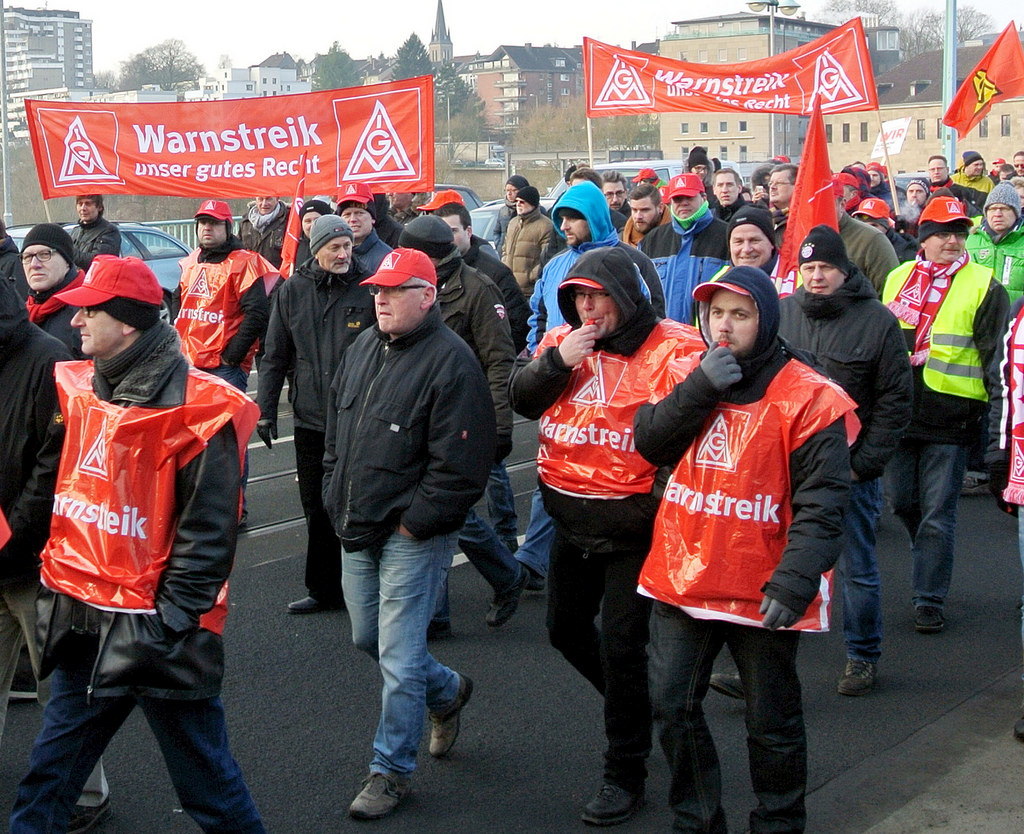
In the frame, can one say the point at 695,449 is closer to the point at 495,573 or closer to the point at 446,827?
the point at 446,827

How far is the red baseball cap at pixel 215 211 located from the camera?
7.96 m

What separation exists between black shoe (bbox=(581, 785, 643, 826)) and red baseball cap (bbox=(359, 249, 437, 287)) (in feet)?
6.01

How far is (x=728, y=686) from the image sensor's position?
5434 mm

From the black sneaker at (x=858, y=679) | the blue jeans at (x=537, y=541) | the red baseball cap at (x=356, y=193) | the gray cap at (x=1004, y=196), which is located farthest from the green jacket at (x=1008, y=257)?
the red baseball cap at (x=356, y=193)

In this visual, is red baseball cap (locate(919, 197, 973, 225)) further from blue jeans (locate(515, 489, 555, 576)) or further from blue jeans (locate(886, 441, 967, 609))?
blue jeans (locate(515, 489, 555, 576))

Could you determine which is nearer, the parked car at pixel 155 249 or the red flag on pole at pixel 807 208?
the red flag on pole at pixel 807 208

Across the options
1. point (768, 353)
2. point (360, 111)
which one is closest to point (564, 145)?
point (360, 111)

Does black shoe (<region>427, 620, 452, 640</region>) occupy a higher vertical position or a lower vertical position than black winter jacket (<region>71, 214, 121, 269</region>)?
lower

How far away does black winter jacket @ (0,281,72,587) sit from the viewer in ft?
12.8

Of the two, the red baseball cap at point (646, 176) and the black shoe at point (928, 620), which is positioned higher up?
the red baseball cap at point (646, 176)

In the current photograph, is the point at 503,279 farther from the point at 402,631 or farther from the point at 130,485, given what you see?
the point at 130,485

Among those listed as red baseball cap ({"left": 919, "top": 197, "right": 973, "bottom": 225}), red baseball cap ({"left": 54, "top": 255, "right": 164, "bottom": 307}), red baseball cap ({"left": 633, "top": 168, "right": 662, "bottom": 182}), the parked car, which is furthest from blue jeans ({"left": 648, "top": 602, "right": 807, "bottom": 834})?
the parked car

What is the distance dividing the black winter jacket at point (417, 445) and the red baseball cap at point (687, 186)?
3673 mm

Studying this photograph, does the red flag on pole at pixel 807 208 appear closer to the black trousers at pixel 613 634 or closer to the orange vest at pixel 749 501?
the black trousers at pixel 613 634
